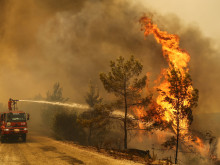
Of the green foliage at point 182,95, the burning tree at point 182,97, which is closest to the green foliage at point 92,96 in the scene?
the burning tree at point 182,97

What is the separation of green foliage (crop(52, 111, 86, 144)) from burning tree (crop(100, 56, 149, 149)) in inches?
755

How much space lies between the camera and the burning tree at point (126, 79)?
22.9m

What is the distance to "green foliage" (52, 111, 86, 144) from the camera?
3975 centimetres

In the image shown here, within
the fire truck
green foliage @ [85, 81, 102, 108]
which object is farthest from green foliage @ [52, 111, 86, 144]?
the fire truck

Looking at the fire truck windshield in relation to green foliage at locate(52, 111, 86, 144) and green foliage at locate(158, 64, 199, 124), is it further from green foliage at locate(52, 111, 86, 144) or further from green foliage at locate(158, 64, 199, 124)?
green foliage at locate(52, 111, 86, 144)

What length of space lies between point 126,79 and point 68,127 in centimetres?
2199

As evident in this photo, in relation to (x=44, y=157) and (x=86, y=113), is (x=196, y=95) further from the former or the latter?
(x=86, y=113)

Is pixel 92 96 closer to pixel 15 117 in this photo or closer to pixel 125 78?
pixel 125 78

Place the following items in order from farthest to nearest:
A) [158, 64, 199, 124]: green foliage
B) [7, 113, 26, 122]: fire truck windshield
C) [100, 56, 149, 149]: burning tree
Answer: [100, 56, 149, 149]: burning tree, [7, 113, 26, 122]: fire truck windshield, [158, 64, 199, 124]: green foliage

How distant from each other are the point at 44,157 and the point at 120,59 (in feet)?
42.1

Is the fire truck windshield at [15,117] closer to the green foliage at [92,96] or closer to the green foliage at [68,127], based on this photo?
the green foliage at [68,127]

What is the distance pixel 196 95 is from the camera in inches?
702

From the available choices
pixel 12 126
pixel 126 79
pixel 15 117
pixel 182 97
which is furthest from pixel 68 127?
pixel 182 97

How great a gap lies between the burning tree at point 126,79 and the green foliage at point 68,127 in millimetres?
19183
